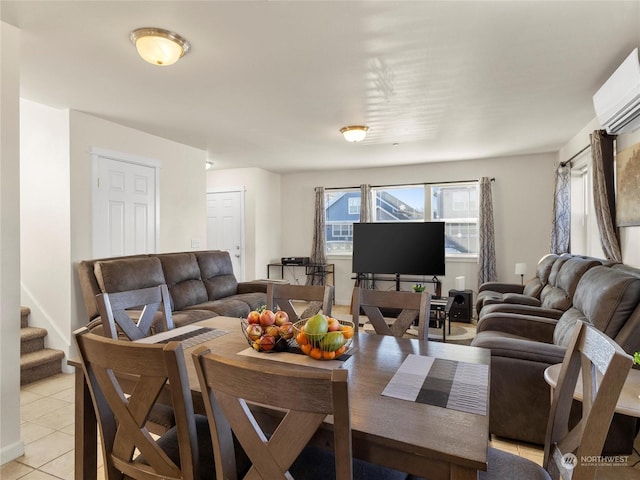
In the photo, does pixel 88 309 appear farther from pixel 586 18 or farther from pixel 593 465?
pixel 586 18

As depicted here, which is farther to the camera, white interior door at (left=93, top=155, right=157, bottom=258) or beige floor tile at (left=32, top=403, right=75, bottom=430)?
white interior door at (left=93, top=155, right=157, bottom=258)

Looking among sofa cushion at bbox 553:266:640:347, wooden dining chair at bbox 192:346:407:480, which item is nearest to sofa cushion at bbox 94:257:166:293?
wooden dining chair at bbox 192:346:407:480

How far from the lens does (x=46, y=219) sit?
3.64 m

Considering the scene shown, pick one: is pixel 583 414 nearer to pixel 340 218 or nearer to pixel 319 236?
pixel 319 236

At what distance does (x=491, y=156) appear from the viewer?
5617mm

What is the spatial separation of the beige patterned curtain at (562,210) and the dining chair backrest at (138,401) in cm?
507

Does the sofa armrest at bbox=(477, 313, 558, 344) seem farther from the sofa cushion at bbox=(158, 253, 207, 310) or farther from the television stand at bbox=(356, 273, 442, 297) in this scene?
the sofa cushion at bbox=(158, 253, 207, 310)

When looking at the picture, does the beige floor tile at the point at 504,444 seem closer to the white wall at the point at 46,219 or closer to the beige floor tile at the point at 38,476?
the beige floor tile at the point at 38,476

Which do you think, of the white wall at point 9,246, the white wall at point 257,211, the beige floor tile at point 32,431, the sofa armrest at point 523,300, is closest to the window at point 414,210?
the white wall at point 257,211

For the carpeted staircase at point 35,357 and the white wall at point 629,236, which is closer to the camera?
the white wall at point 629,236

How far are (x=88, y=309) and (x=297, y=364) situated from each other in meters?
2.84

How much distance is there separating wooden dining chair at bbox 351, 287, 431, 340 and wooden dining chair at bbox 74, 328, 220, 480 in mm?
1094

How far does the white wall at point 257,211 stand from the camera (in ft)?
21.0

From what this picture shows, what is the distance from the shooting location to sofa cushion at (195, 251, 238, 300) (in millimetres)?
4469
